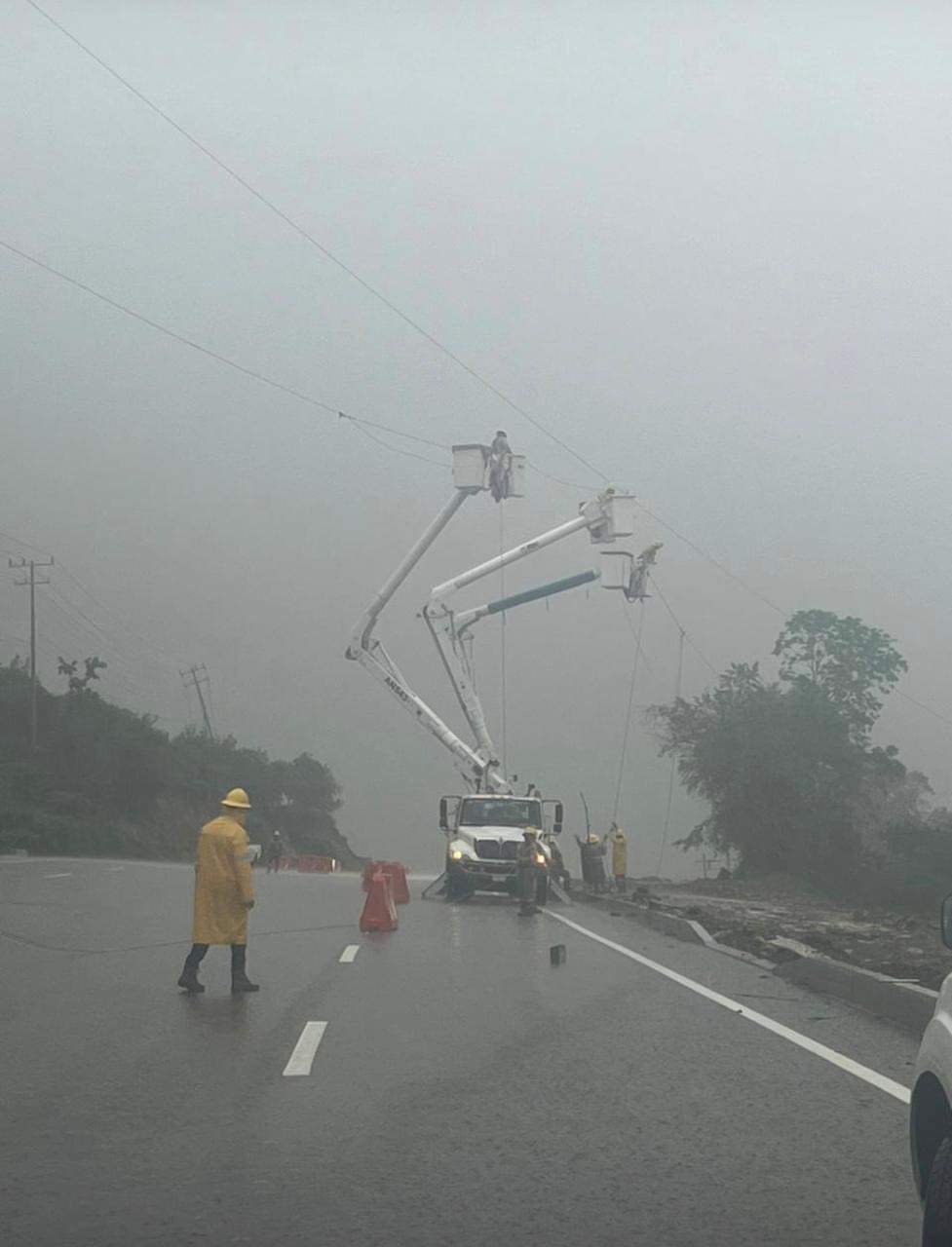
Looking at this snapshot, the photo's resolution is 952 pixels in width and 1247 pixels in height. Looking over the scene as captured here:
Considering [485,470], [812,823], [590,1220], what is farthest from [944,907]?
[812,823]

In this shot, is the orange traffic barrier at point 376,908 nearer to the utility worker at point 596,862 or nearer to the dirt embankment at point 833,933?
the dirt embankment at point 833,933

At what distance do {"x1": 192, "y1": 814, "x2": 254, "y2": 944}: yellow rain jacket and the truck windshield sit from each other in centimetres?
2219

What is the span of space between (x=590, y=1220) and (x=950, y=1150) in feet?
6.80

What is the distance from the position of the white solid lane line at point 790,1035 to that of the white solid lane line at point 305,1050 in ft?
10.8

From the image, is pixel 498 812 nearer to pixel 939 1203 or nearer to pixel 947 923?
pixel 947 923

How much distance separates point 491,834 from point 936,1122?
96.7ft

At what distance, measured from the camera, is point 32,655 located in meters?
84.2

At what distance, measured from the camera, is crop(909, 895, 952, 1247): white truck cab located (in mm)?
5070

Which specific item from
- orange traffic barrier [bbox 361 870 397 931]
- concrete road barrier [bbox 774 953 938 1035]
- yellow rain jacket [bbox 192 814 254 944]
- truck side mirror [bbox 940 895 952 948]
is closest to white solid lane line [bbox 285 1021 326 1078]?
yellow rain jacket [bbox 192 814 254 944]

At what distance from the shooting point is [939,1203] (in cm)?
506

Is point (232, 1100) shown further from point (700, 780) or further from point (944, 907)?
point (700, 780)

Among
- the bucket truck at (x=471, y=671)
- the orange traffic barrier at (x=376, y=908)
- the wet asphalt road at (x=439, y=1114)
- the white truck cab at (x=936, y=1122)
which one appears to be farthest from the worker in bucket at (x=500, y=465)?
the white truck cab at (x=936, y=1122)

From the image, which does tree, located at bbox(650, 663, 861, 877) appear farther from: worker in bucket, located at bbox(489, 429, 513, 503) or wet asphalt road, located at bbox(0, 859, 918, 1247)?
wet asphalt road, located at bbox(0, 859, 918, 1247)

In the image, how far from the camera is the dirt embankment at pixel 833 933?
18328mm
